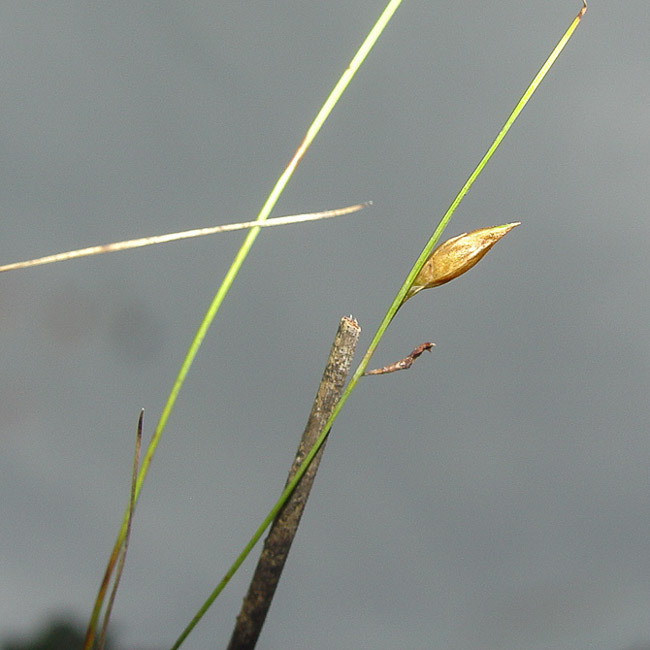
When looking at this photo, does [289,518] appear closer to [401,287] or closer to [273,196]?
[401,287]

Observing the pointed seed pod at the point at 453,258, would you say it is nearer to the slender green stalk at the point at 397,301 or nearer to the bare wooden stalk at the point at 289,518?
the slender green stalk at the point at 397,301

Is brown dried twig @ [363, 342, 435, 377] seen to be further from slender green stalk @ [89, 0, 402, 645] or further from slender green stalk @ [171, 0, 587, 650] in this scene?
slender green stalk @ [89, 0, 402, 645]

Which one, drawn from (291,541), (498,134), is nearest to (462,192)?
(498,134)

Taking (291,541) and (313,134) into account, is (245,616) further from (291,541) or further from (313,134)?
(313,134)

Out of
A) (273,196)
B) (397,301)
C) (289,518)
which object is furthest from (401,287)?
(289,518)

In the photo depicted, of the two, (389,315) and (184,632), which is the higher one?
(389,315)
